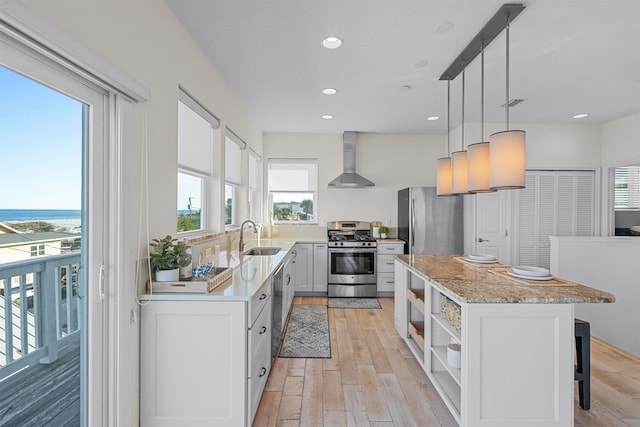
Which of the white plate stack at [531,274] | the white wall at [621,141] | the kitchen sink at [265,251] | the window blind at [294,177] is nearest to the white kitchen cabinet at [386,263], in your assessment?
the window blind at [294,177]

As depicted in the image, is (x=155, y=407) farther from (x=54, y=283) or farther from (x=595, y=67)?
(x=595, y=67)

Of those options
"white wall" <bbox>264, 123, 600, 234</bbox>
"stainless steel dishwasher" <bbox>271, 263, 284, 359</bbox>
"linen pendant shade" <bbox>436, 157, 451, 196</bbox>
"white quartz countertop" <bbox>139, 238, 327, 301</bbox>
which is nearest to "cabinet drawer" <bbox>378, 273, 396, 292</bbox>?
"white wall" <bbox>264, 123, 600, 234</bbox>

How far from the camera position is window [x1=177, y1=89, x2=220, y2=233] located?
107 inches

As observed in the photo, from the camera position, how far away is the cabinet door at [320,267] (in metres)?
5.03

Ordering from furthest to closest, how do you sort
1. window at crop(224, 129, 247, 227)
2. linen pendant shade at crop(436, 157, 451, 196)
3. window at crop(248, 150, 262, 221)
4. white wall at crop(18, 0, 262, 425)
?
window at crop(248, 150, 262, 221) → window at crop(224, 129, 247, 227) → linen pendant shade at crop(436, 157, 451, 196) → white wall at crop(18, 0, 262, 425)

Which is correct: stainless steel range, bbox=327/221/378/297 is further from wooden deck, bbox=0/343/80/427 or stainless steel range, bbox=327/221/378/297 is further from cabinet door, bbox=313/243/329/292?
wooden deck, bbox=0/343/80/427

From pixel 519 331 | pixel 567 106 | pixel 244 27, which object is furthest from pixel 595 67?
pixel 244 27

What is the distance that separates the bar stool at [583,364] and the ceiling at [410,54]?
7.02 feet

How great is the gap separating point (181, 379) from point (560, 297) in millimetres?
2130

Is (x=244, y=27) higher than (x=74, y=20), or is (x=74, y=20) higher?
(x=244, y=27)

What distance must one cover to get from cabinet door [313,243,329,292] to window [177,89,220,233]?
214cm

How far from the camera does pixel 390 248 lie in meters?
5.03

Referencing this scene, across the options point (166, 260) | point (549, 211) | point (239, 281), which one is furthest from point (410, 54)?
point (549, 211)

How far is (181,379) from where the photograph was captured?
180cm
